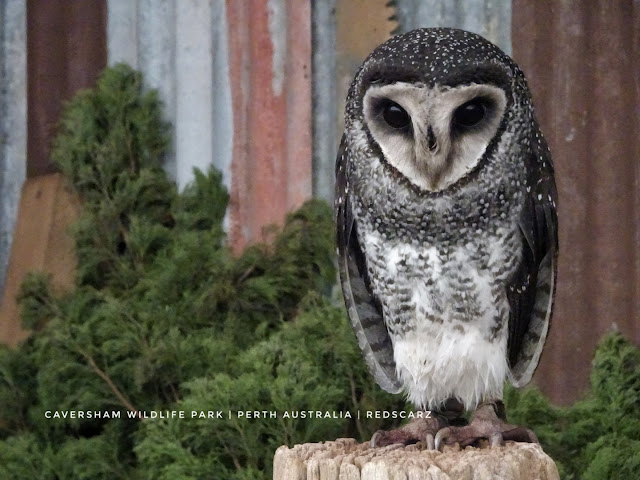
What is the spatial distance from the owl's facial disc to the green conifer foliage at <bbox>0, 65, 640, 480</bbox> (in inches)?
47.1

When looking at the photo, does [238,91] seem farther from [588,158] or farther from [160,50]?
[588,158]

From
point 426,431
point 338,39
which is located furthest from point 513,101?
point 338,39

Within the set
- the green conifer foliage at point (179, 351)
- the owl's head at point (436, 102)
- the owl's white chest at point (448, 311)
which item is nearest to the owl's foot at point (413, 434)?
the owl's white chest at point (448, 311)

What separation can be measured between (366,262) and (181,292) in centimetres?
154

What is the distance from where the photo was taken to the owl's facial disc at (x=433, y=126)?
8.21 feet

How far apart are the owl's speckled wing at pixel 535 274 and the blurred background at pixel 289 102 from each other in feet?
3.66

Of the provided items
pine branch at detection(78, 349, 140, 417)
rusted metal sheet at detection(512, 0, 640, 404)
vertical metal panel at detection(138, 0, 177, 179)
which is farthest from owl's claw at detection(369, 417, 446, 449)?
vertical metal panel at detection(138, 0, 177, 179)

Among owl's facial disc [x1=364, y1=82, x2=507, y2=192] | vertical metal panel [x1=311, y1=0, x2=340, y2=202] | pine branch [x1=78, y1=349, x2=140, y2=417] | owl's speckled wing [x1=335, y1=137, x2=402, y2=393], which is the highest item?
vertical metal panel [x1=311, y1=0, x2=340, y2=202]

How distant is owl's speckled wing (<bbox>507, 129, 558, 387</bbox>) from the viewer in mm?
2846

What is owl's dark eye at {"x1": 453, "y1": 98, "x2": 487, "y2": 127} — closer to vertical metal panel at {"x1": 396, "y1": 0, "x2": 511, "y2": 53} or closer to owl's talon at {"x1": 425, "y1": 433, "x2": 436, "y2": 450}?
owl's talon at {"x1": 425, "y1": 433, "x2": 436, "y2": 450}

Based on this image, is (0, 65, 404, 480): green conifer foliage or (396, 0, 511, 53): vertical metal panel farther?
(396, 0, 511, 53): vertical metal panel

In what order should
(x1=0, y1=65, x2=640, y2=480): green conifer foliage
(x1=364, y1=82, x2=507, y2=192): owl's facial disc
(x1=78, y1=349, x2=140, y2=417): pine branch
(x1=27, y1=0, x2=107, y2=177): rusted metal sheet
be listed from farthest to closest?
(x1=27, y1=0, x2=107, y2=177): rusted metal sheet < (x1=78, y1=349, x2=140, y2=417): pine branch < (x1=0, y1=65, x2=640, y2=480): green conifer foliage < (x1=364, y1=82, x2=507, y2=192): owl's facial disc

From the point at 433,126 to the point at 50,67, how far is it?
2821 mm

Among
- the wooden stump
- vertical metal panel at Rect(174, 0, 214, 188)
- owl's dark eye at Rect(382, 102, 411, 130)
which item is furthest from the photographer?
vertical metal panel at Rect(174, 0, 214, 188)
